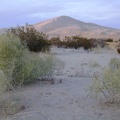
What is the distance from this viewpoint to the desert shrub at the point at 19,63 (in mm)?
8906

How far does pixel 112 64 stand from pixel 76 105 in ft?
13.0

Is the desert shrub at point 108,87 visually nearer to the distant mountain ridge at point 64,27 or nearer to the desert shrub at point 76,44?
the desert shrub at point 76,44

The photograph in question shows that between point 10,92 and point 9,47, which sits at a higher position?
point 9,47

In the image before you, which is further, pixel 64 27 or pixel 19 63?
pixel 64 27

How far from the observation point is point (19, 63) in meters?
9.27

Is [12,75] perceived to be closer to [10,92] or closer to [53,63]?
[10,92]

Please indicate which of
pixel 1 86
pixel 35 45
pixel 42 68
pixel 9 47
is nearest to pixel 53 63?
pixel 42 68

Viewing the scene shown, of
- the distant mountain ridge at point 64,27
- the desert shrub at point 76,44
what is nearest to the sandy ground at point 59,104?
the desert shrub at point 76,44

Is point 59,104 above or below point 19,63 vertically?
below

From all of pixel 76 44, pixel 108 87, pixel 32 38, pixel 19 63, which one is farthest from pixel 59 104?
pixel 76 44

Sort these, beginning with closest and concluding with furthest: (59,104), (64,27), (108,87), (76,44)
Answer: (108,87), (59,104), (76,44), (64,27)

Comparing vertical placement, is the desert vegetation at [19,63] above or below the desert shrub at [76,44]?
above

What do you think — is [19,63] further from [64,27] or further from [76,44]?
[64,27]

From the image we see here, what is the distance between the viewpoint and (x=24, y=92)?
8.55 m
